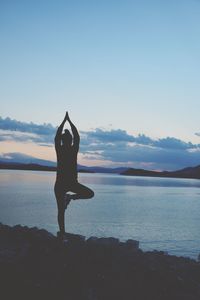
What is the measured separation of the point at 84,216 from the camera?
135ft

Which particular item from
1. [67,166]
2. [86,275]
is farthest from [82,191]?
[86,275]

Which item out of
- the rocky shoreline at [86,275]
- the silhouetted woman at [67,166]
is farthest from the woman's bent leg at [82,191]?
the rocky shoreline at [86,275]

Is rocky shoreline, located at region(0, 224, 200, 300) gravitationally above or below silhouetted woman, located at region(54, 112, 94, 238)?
below

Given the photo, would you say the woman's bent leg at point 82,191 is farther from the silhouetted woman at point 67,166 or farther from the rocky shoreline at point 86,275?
the rocky shoreline at point 86,275

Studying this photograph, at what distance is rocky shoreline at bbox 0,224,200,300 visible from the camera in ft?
22.6

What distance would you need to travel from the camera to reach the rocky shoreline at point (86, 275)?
689 centimetres

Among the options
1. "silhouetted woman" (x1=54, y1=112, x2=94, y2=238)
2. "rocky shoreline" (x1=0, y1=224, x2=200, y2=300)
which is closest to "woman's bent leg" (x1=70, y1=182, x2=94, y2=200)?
"silhouetted woman" (x1=54, y1=112, x2=94, y2=238)

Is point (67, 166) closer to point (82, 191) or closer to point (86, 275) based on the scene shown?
point (82, 191)

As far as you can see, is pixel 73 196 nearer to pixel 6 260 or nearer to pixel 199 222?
pixel 6 260

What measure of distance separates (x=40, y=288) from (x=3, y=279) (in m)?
0.85

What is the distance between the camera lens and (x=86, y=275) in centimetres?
780

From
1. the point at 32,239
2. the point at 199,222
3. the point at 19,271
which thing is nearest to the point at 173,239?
the point at 199,222

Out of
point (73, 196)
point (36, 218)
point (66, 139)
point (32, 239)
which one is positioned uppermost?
point (66, 139)

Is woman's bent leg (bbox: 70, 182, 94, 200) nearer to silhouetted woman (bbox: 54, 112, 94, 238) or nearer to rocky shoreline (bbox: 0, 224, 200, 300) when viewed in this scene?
silhouetted woman (bbox: 54, 112, 94, 238)
